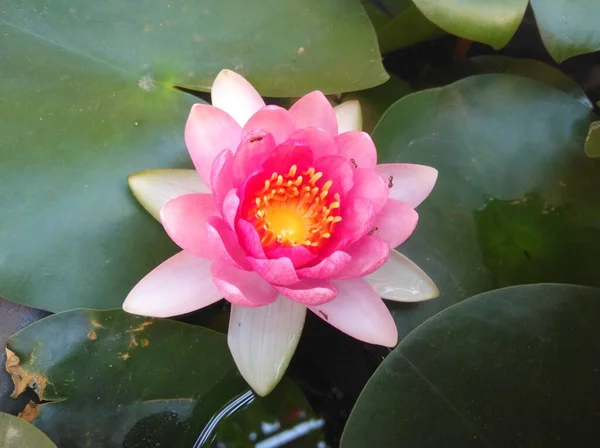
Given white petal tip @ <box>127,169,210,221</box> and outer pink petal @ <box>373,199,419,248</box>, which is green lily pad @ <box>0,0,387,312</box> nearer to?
white petal tip @ <box>127,169,210,221</box>

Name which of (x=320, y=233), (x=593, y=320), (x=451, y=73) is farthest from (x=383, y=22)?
(x=593, y=320)

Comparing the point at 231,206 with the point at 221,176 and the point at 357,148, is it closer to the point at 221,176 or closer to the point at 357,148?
the point at 221,176

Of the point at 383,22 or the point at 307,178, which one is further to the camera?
the point at 383,22

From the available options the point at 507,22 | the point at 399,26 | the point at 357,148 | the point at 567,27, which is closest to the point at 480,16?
the point at 507,22

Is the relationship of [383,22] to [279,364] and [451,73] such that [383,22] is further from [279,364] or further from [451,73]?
[279,364]

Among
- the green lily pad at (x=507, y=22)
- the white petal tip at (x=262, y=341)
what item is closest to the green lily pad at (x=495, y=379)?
the white petal tip at (x=262, y=341)

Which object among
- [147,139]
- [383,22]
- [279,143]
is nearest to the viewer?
[279,143]

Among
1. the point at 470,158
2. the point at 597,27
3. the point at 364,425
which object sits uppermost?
the point at 597,27
